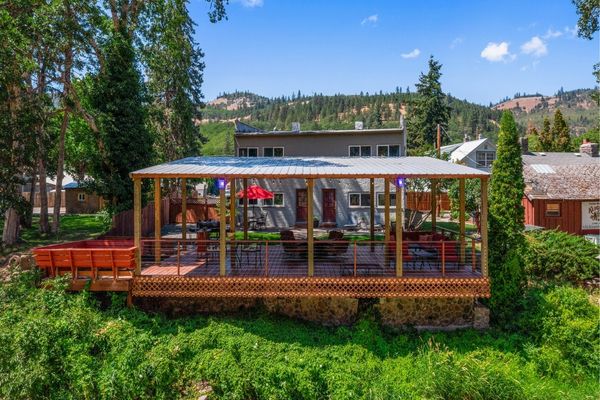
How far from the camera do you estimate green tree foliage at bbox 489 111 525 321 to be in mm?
10469

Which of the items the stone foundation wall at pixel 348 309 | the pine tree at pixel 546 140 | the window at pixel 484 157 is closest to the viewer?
the stone foundation wall at pixel 348 309

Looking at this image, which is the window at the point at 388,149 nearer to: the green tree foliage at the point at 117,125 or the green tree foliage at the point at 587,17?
the green tree foliage at the point at 587,17

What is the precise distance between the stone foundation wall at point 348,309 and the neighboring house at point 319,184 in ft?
38.9

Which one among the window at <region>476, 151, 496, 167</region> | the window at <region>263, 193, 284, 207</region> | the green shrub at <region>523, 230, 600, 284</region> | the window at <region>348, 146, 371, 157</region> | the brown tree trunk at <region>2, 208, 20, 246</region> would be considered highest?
the window at <region>476, 151, 496, 167</region>

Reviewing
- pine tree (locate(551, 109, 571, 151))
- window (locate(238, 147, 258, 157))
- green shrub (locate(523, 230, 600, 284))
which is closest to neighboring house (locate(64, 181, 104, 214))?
window (locate(238, 147, 258, 157))

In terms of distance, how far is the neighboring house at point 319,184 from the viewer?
A: 22.0 metres

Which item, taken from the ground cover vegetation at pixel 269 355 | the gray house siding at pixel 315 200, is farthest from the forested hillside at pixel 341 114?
the ground cover vegetation at pixel 269 355

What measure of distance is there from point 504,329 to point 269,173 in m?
7.79

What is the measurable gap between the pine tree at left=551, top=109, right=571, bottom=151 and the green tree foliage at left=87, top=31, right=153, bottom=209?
3998cm

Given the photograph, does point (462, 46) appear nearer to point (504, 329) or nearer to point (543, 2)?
point (543, 2)

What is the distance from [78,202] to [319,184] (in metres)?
25.1

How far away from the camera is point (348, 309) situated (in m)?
10.2

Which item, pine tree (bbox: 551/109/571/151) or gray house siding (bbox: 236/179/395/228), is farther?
pine tree (bbox: 551/109/571/151)

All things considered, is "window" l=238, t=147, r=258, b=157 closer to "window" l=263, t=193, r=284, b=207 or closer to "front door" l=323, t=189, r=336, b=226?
"window" l=263, t=193, r=284, b=207
